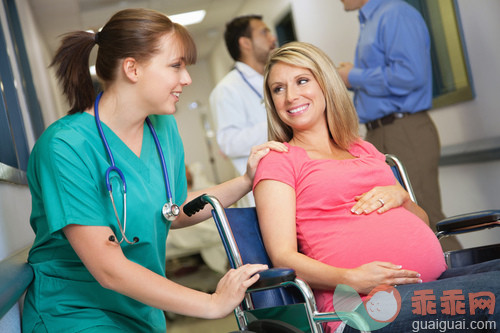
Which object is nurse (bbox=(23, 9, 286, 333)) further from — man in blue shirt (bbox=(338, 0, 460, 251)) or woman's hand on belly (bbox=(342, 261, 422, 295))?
man in blue shirt (bbox=(338, 0, 460, 251))

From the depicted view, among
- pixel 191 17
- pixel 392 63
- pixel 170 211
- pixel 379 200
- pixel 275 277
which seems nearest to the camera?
pixel 275 277

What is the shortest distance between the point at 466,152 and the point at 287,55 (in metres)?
1.75

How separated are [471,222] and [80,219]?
1.04 m

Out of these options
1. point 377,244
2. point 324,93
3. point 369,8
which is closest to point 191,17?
point 369,8

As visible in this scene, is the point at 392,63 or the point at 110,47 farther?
the point at 392,63

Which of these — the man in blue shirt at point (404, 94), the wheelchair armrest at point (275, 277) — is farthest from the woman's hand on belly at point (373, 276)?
the man in blue shirt at point (404, 94)

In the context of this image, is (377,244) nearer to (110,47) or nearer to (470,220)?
(470,220)

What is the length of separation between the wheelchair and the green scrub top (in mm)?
131

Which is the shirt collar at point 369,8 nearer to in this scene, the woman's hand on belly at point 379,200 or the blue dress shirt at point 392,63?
the blue dress shirt at point 392,63

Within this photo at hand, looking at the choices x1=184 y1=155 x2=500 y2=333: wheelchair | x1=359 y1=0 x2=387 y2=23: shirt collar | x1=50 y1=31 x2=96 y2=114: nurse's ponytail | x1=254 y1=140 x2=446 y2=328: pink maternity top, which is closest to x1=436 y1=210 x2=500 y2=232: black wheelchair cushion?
x1=184 y1=155 x2=500 y2=333: wheelchair

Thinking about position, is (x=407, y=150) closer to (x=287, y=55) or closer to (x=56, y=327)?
(x=287, y=55)

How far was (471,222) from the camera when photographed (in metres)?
1.54

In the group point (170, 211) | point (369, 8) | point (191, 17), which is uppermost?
point (191, 17)

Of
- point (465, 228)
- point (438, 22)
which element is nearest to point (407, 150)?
point (438, 22)
